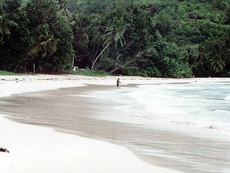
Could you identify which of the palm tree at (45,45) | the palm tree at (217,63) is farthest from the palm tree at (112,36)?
the palm tree at (217,63)

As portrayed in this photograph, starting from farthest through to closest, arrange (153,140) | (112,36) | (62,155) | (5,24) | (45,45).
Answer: (112,36) → (45,45) → (5,24) → (153,140) → (62,155)

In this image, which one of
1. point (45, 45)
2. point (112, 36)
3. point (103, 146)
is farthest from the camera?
point (112, 36)

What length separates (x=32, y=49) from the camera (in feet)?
160

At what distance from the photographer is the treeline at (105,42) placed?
4694 cm

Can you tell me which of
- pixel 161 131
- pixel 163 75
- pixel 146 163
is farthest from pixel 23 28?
pixel 146 163

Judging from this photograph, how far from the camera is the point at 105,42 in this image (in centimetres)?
6112

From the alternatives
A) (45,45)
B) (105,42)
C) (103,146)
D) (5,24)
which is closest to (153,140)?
(103,146)

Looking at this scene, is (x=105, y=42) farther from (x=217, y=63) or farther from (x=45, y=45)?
(x=217, y=63)

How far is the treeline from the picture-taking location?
46.9 metres

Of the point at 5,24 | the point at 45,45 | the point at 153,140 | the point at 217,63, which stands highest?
the point at 5,24

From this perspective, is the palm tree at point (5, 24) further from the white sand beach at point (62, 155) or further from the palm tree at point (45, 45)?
the white sand beach at point (62, 155)

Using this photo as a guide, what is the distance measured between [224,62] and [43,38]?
4617 centimetres

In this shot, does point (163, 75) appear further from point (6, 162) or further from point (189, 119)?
point (6, 162)

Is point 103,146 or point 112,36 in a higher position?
point 112,36
